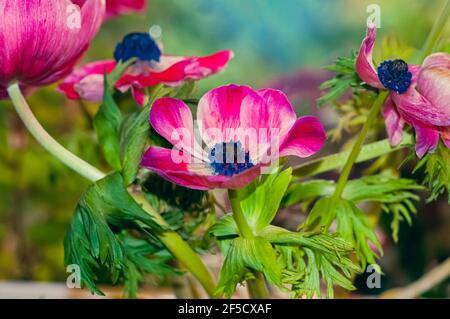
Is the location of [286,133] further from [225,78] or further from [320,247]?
[225,78]

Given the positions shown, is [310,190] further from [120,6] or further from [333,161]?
[120,6]

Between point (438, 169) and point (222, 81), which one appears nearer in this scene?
point (438, 169)

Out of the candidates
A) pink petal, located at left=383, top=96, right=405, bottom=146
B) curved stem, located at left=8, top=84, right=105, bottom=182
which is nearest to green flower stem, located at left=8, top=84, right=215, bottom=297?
curved stem, located at left=8, top=84, right=105, bottom=182

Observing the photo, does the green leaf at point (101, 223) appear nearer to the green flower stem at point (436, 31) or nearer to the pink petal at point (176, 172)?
the pink petal at point (176, 172)

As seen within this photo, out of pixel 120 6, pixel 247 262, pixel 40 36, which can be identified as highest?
pixel 120 6

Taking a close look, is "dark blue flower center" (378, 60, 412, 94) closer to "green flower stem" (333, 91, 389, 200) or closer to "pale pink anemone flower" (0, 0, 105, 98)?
"green flower stem" (333, 91, 389, 200)

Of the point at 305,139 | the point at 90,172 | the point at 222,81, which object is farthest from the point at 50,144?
the point at 222,81

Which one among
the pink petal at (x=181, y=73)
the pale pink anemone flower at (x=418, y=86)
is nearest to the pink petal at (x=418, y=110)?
the pale pink anemone flower at (x=418, y=86)
